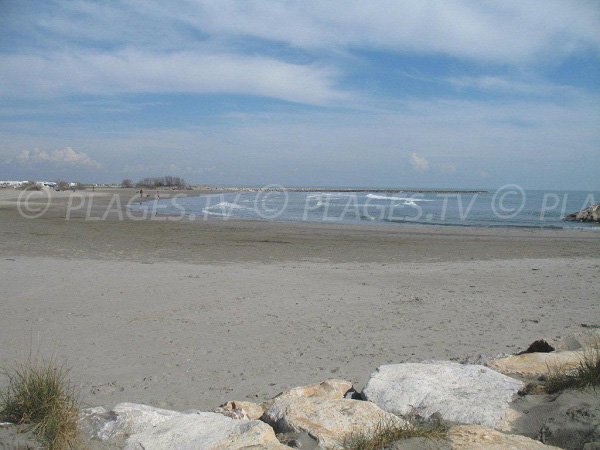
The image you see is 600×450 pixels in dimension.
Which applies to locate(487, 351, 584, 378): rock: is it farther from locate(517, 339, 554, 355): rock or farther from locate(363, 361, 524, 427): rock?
locate(517, 339, 554, 355): rock

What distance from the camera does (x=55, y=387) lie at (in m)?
3.21

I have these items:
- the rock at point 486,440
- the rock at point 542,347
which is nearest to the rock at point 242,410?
the rock at point 486,440

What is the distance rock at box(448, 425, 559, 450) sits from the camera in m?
2.84

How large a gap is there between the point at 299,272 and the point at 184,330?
5258mm

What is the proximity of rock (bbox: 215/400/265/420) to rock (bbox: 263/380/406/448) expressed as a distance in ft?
0.78

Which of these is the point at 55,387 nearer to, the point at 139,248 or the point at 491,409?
the point at 491,409

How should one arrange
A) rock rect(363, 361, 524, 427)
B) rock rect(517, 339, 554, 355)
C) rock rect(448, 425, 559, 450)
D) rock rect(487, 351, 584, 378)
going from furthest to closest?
rock rect(517, 339, 554, 355), rock rect(487, 351, 584, 378), rock rect(363, 361, 524, 427), rock rect(448, 425, 559, 450)

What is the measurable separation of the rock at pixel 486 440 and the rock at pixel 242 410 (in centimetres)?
149

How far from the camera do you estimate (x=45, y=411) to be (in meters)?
3.08

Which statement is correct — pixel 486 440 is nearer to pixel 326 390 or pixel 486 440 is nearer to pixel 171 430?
pixel 326 390

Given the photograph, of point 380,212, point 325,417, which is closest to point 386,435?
point 325,417

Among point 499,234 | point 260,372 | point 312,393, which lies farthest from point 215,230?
point 312,393

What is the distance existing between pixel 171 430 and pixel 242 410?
2.44 ft

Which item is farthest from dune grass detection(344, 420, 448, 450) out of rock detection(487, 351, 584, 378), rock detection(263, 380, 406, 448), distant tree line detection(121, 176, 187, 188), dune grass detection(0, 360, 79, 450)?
distant tree line detection(121, 176, 187, 188)
